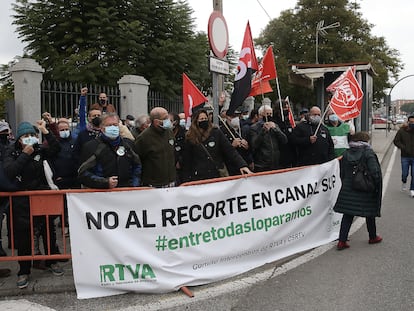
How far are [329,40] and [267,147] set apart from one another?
1288 inches

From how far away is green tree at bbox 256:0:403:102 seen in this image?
119 ft

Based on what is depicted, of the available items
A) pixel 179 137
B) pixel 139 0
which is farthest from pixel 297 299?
pixel 139 0

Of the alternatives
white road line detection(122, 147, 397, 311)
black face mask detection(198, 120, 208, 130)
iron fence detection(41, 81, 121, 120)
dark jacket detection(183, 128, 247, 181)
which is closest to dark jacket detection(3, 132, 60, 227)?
white road line detection(122, 147, 397, 311)

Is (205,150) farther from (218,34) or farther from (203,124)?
(218,34)

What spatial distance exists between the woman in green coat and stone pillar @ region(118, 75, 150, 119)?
22.9ft

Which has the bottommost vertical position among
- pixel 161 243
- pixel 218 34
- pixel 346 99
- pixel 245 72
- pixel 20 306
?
pixel 20 306

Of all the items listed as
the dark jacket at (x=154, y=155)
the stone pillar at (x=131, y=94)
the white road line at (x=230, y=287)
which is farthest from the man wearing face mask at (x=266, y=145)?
the stone pillar at (x=131, y=94)

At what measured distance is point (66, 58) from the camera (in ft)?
50.8

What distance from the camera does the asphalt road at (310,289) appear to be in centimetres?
410

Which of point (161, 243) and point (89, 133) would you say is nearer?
point (161, 243)

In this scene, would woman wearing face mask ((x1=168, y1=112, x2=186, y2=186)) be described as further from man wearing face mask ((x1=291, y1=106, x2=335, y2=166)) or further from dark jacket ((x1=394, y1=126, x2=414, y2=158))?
dark jacket ((x1=394, y1=126, x2=414, y2=158))

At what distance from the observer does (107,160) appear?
470 cm

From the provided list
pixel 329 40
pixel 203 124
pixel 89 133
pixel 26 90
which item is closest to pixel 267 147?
pixel 203 124

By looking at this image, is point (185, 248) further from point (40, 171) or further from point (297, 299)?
point (40, 171)
